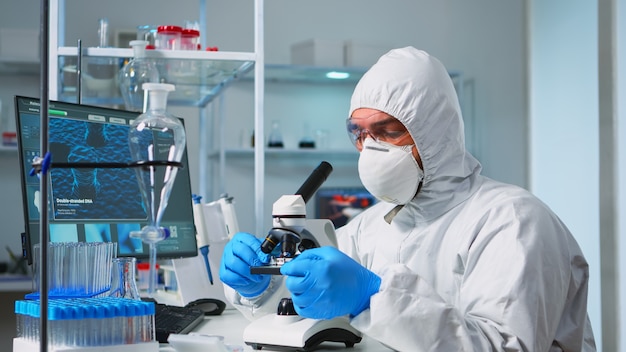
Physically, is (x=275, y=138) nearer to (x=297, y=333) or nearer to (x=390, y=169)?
(x=390, y=169)

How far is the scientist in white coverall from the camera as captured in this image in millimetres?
1364

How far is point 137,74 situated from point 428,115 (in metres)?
0.93

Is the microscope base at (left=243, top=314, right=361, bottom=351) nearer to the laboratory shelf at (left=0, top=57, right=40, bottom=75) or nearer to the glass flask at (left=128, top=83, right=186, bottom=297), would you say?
the glass flask at (left=128, top=83, right=186, bottom=297)

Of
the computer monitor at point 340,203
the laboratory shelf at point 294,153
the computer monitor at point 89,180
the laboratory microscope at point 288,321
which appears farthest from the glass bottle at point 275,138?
the laboratory microscope at point 288,321

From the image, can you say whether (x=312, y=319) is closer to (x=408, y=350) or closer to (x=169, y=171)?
(x=408, y=350)

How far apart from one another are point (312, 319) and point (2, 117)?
3.64m

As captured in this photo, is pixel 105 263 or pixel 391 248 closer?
pixel 105 263

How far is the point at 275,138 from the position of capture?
4.84 metres

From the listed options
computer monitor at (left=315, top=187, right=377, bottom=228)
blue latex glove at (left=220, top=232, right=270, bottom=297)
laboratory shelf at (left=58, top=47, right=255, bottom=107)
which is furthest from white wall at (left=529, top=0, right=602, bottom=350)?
blue latex glove at (left=220, top=232, right=270, bottom=297)

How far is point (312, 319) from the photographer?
1.50m

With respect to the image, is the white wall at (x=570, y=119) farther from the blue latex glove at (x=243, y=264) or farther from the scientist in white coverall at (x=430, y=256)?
the blue latex glove at (x=243, y=264)

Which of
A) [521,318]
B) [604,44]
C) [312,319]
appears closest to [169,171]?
[312,319]

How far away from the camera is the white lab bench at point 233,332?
1.51 meters

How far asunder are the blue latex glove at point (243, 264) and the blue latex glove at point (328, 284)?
228 mm
